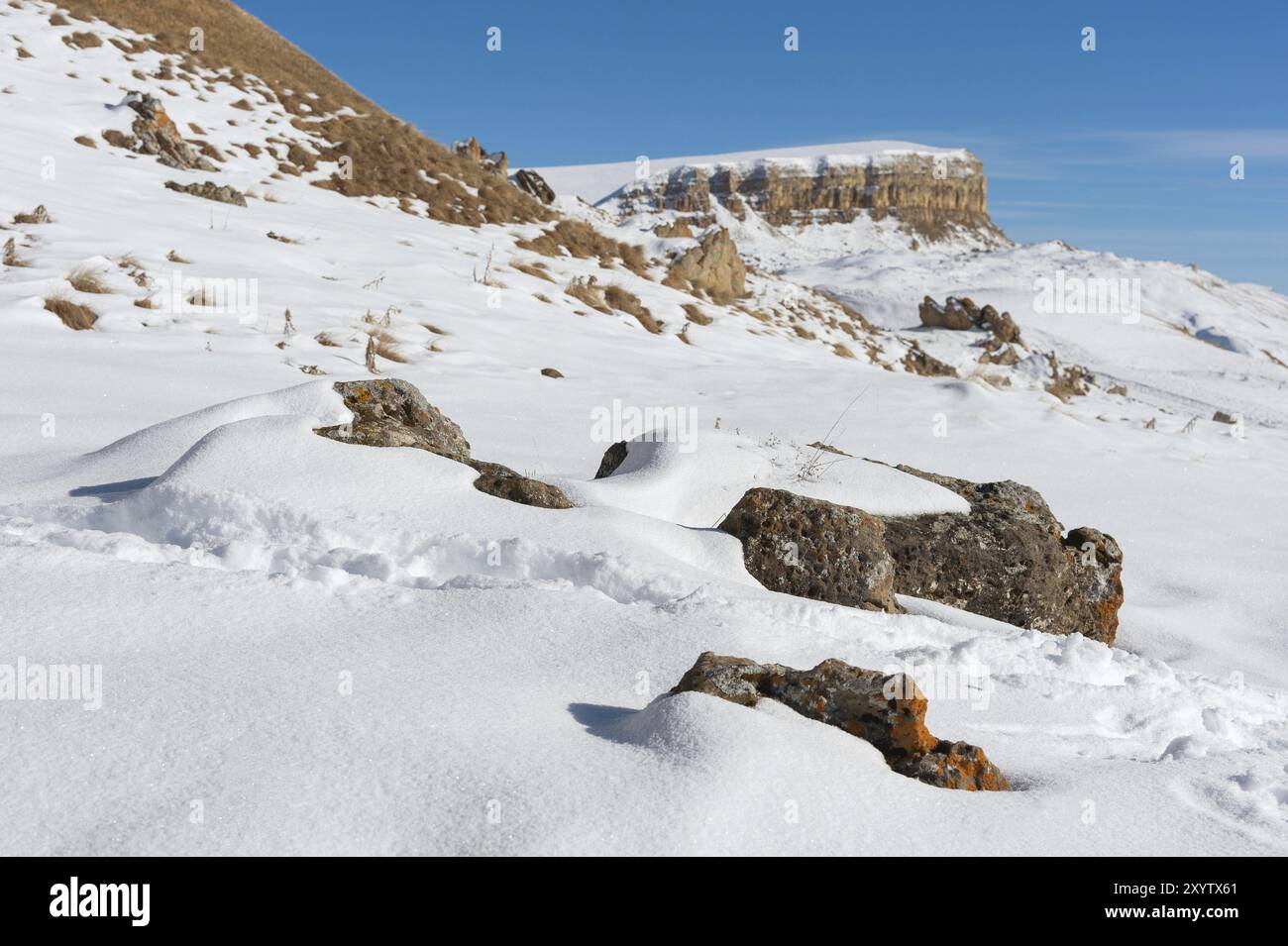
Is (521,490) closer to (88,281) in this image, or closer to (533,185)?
(88,281)

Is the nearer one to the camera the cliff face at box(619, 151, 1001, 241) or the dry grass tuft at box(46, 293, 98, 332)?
the dry grass tuft at box(46, 293, 98, 332)

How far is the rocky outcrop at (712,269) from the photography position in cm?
1708

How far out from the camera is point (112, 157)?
508 inches

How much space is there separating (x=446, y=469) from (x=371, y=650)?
1230 millimetres

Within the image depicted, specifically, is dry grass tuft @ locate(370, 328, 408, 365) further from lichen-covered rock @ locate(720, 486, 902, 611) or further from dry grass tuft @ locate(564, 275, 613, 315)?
lichen-covered rock @ locate(720, 486, 902, 611)

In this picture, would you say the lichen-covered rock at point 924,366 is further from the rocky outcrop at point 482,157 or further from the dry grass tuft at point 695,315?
the rocky outcrop at point 482,157

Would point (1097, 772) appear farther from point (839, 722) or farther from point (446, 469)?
point (446, 469)

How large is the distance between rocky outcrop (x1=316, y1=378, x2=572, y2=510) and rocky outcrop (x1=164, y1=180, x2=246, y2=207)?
9.62 m

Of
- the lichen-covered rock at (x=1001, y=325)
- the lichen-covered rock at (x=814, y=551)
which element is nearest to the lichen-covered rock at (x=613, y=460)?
the lichen-covered rock at (x=814, y=551)

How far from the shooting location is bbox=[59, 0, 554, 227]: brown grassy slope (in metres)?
16.6

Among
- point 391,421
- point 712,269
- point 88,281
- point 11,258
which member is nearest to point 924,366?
point 712,269

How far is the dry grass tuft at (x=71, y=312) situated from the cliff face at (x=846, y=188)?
259ft

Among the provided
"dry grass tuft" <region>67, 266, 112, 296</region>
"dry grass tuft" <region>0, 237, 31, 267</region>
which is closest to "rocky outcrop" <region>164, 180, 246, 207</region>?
"dry grass tuft" <region>0, 237, 31, 267</region>

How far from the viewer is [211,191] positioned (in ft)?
40.8
